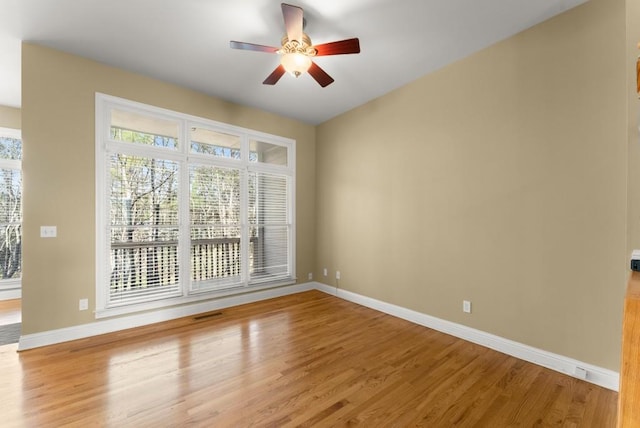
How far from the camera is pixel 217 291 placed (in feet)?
13.2

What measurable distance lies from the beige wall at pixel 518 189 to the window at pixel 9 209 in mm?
5842

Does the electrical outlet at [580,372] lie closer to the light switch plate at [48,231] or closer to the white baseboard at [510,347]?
the white baseboard at [510,347]

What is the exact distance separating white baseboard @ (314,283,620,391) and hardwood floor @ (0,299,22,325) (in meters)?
4.73

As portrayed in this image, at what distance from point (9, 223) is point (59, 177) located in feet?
9.34

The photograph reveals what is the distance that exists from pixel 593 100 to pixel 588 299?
1627mm

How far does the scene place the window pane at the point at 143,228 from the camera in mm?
3297

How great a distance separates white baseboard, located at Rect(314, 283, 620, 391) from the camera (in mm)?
2166

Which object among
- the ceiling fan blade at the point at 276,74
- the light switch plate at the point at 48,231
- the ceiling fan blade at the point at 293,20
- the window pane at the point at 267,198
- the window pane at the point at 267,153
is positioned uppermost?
the ceiling fan blade at the point at 293,20

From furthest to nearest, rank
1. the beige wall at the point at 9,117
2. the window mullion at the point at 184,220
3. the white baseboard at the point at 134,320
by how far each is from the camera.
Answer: the beige wall at the point at 9,117 < the window mullion at the point at 184,220 < the white baseboard at the point at 134,320

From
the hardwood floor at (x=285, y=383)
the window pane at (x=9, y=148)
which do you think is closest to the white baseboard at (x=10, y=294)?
the window pane at (x=9, y=148)

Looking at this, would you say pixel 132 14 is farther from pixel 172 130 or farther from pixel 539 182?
pixel 539 182

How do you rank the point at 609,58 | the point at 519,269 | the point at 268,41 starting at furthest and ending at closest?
1. the point at 268,41
2. the point at 519,269
3. the point at 609,58

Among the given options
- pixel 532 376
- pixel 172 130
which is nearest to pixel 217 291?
pixel 172 130

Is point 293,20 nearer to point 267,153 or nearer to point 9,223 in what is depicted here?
point 267,153
